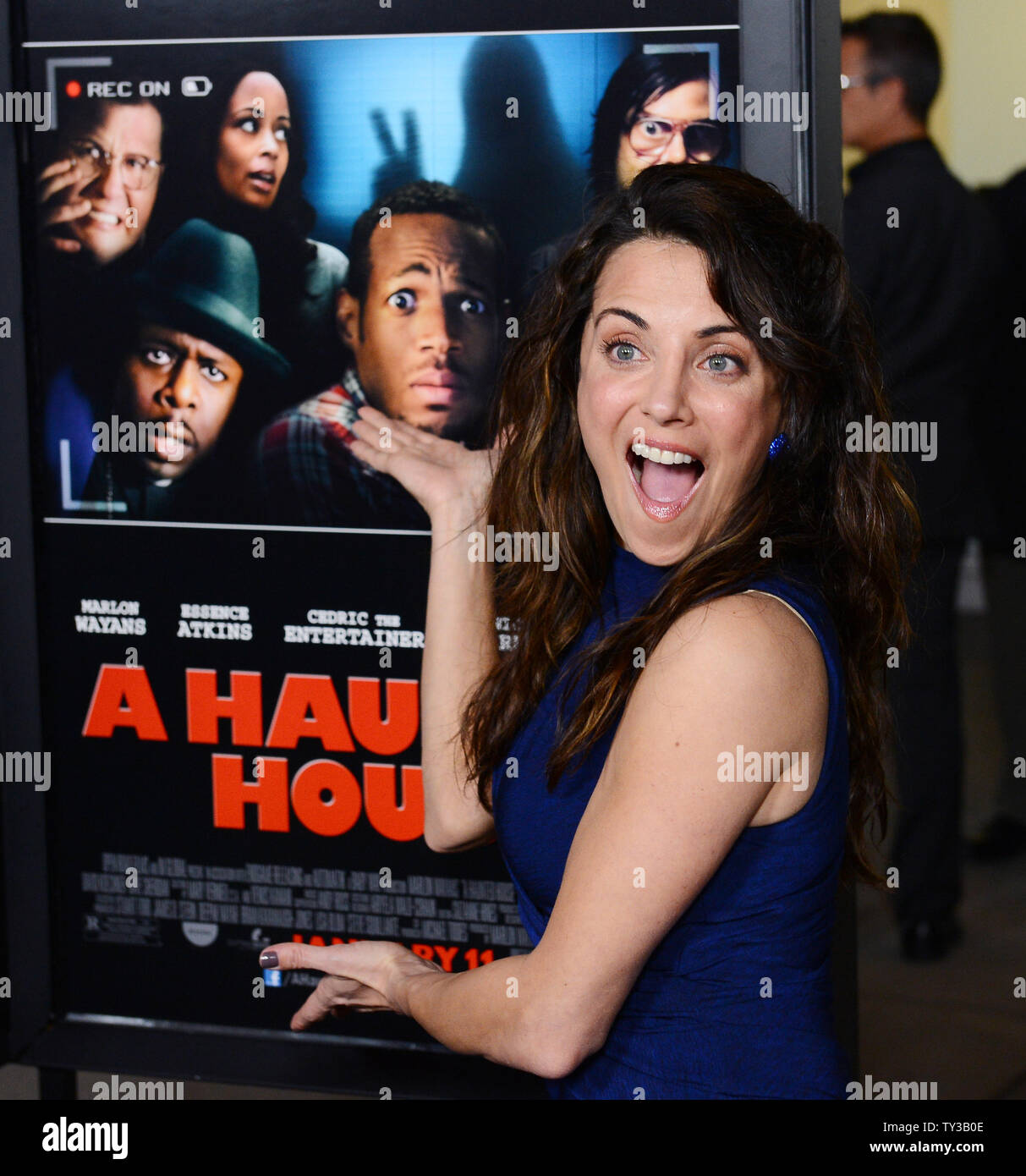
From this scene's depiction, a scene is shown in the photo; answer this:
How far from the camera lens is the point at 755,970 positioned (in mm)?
1358

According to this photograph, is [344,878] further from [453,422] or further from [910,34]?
[910,34]

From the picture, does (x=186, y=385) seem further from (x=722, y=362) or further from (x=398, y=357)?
(x=722, y=362)

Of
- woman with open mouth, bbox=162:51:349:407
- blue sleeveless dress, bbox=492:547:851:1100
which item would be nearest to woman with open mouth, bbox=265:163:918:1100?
blue sleeveless dress, bbox=492:547:851:1100

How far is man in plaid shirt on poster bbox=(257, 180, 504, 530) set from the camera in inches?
65.2

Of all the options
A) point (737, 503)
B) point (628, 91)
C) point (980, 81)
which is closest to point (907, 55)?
point (628, 91)

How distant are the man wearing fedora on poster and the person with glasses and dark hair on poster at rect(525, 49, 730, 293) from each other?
1.42 ft

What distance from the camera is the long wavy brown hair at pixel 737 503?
1.39m

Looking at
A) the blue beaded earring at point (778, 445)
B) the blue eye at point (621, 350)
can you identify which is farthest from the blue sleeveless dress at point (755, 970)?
the blue eye at point (621, 350)

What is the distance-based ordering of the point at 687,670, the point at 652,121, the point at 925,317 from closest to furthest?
the point at 687,670
the point at 652,121
the point at 925,317

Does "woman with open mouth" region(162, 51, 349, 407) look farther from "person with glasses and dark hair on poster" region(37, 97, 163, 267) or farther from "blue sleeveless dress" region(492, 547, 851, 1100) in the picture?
"blue sleeveless dress" region(492, 547, 851, 1100)

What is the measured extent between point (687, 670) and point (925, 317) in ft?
7.46

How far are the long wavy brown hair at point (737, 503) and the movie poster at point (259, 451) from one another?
0.34ft

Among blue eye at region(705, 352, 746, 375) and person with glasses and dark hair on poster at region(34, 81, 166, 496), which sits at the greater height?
person with glasses and dark hair on poster at region(34, 81, 166, 496)
